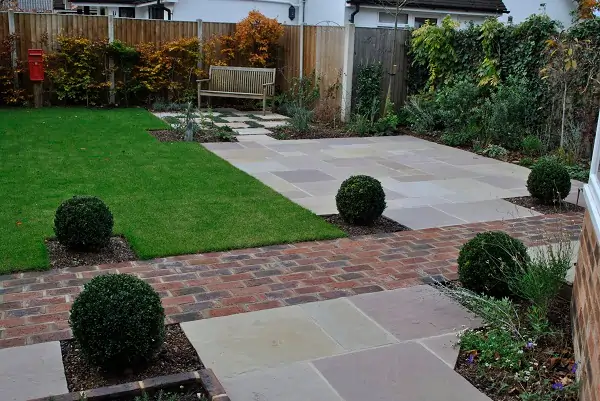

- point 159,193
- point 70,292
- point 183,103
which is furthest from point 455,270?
point 183,103

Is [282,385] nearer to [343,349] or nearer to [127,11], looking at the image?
[343,349]

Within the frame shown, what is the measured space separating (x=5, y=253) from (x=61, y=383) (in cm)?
215

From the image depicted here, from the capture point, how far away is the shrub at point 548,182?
22.6ft

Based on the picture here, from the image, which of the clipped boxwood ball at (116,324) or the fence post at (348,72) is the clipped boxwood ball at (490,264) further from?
the fence post at (348,72)

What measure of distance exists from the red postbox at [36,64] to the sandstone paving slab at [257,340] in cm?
1102

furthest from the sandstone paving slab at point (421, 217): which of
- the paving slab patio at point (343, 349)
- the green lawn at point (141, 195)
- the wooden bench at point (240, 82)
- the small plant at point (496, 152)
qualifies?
the wooden bench at point (240, 82)

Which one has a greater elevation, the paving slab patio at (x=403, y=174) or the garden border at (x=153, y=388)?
the paving slab patio at (x=403, y=174)

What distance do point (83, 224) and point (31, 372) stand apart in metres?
1.78

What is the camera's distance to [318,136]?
449 inches

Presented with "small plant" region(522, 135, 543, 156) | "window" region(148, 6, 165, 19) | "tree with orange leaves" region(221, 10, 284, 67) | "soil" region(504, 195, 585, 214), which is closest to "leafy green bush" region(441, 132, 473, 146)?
"small plant" region(522, 135, 543, 156)

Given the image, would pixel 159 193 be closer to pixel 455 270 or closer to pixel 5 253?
pixel 5 253

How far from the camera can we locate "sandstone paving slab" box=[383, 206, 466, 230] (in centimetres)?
623

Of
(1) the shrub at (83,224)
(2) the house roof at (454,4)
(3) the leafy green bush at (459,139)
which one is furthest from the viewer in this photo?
(2) the house roof at (454,4)

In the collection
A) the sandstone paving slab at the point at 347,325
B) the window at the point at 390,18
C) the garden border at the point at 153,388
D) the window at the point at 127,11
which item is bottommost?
the sandstone paving slab at the point at 347,325
